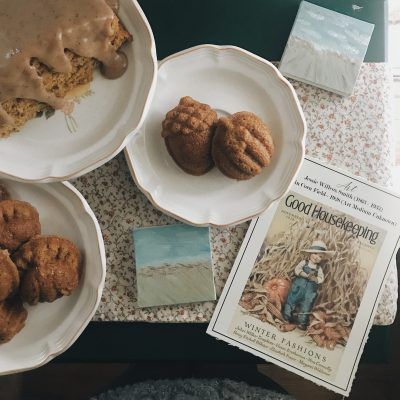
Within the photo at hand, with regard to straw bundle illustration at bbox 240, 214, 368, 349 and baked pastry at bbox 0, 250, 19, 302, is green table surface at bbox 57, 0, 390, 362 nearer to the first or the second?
straw bundle illustration at bbox 240, 214, 368, 349

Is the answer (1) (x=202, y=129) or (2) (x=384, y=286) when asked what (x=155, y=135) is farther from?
(2) (x=384, y=286)

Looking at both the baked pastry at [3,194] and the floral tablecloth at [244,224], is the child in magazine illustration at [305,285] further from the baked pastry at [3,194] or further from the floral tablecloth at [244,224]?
the baked pastry at [3,194]

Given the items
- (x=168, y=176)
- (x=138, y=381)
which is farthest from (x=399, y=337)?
(x=168, y=176)

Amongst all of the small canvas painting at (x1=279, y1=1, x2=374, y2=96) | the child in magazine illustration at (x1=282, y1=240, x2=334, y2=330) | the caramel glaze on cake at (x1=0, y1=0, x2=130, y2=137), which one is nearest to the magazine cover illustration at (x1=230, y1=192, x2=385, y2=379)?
the child in magazine illustration at (x1=282, y1=240, x2=334, y2=330)

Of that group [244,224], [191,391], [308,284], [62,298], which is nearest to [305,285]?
[308,284]

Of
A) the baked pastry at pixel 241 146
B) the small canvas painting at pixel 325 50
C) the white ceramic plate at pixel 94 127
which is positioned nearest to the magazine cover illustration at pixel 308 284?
the baked pastry at pixel 241 146

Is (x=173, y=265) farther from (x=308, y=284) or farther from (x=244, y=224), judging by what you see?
(x=308, y=284)
